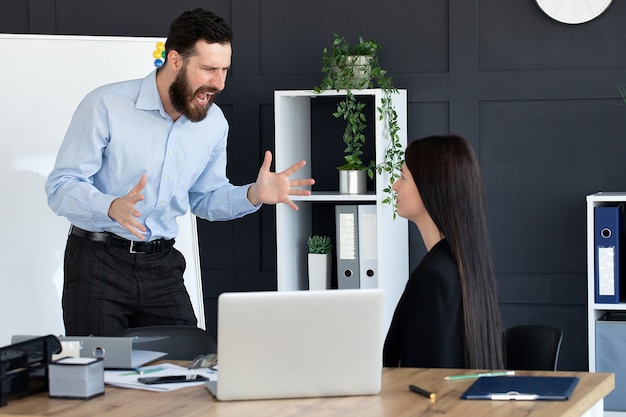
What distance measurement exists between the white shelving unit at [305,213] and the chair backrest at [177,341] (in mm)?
1532

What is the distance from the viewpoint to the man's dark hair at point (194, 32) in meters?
3.40

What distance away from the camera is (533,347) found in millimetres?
2809

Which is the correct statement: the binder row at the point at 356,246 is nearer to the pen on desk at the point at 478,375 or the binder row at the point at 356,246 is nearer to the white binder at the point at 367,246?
the white binder at the point at 367,246

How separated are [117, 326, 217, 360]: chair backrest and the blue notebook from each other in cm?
101

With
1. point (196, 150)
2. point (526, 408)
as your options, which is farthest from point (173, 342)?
point (526, 408)

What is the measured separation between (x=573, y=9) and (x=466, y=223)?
2282 millimetres

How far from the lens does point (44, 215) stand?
4430 millimetres

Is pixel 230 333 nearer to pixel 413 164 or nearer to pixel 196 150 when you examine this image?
pixel 413 164

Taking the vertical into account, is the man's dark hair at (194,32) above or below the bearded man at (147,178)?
above

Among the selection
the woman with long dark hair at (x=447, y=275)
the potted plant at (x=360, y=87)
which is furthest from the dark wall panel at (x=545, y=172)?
the woman with long dark hair at (x=447, y=275)

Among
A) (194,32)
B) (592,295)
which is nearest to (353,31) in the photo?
(194,32)

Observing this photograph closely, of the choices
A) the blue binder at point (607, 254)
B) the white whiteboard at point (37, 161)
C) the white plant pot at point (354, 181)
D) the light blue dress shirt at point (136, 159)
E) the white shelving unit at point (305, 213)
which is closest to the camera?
the light blue dress shirt at point (136, 159)

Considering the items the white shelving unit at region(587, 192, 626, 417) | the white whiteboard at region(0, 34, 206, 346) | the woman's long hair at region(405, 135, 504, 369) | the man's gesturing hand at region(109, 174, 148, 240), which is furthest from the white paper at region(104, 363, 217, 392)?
the white shelving unit at region(587, 192, 626, 417)

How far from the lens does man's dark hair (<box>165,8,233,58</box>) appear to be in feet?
11.2
